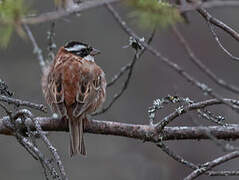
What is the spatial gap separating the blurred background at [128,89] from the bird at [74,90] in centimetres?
331

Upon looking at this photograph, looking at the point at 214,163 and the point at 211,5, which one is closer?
the point at 211,5

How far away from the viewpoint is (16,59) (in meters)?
A: 11.1

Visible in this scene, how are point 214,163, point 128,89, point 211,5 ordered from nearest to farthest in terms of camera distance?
1. point 211,5
2. point 214,163
3. point 128,89

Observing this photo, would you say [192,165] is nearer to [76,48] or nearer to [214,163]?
[214,163]

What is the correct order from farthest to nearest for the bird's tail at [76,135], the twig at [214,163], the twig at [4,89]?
1. the bird's tail at [76,135]
2. the twig at [4,89]
3. the twig at [214,163]

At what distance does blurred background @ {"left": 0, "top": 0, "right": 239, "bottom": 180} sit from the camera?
32.6ft

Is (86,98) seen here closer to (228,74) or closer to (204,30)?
(228,74)

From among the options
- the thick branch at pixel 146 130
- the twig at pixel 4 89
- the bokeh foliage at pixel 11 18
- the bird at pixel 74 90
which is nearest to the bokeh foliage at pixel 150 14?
the bokeh foliage at pixel 11 18

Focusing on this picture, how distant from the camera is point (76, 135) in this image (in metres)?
5.84

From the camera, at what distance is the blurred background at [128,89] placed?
9938mm

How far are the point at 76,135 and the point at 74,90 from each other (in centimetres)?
54

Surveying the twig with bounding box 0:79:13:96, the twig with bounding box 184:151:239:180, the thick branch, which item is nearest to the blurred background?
the thick branch

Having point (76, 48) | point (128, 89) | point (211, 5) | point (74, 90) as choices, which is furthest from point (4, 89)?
point (128, 89)

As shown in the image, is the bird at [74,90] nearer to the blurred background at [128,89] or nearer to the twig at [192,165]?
the twig at [192,165]
